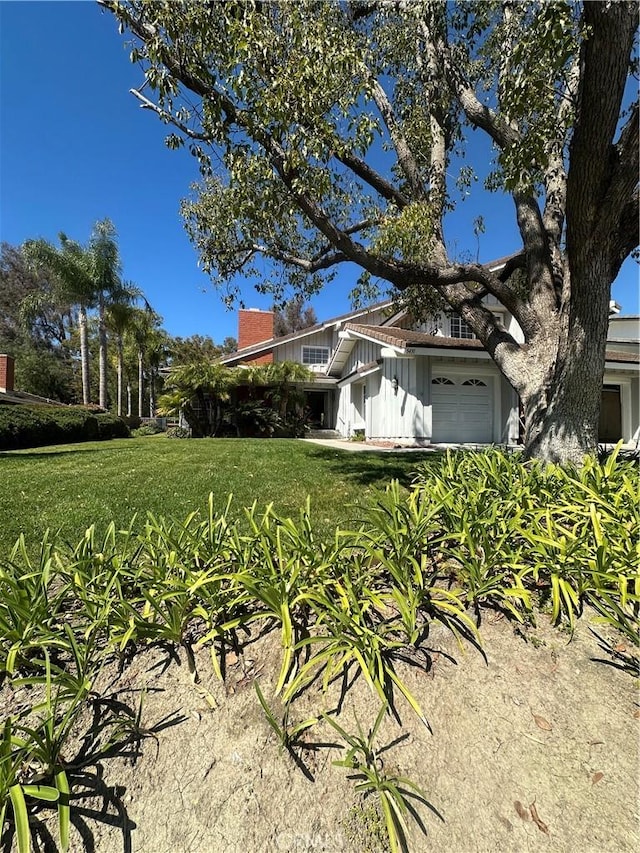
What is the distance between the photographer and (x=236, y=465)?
320 inches

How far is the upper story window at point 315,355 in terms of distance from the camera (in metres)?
20.6

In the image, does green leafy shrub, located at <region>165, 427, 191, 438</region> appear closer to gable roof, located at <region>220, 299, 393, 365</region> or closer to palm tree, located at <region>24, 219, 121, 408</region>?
gable roof, located at <region>220, 299, 393, 365</region>

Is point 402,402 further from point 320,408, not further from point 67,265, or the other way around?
point 67,265

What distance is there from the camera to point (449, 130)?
277 inches

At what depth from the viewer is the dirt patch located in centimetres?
127

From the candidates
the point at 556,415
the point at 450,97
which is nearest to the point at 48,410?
the point at 450,97

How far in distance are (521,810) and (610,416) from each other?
1887cm

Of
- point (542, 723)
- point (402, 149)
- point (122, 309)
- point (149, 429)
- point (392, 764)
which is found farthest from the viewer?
point (149, 429)

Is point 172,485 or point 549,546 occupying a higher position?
point 549,546

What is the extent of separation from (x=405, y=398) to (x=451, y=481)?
32.7 feet

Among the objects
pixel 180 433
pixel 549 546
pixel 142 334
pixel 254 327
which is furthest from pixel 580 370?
pixel 142 334

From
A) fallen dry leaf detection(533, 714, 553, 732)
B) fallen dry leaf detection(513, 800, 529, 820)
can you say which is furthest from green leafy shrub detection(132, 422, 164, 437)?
fallen dry leaf detection(513, 800, 529, 820)

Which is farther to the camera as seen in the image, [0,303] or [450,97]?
[0,303]

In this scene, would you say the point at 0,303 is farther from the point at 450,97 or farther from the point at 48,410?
the point at 450,97
